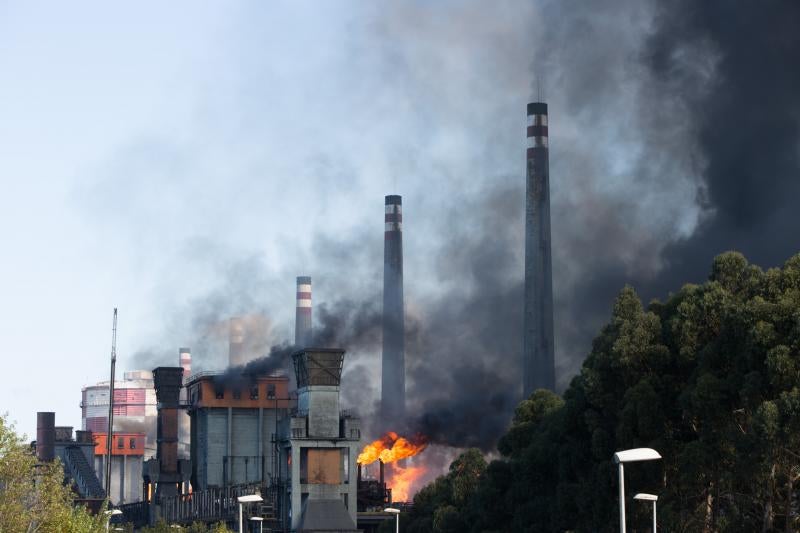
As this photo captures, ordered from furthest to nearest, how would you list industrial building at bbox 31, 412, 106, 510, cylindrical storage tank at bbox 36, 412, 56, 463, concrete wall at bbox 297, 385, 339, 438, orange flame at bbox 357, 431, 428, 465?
cylindrical storage tank at bbox 36, 412, 56, 463 < industrial building at bbox 31, 412, 106, 510 < orange flame at bbox 357, 431, 428, 465 < concrete wall at bbox 297, 385, 339, 438

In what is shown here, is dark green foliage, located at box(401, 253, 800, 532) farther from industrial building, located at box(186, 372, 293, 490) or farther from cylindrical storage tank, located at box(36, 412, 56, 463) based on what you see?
cylindrical storage tank, located at box(36, 412, 56, 463)

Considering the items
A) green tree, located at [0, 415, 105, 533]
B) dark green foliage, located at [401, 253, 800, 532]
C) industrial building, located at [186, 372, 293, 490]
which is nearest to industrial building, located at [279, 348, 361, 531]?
industrial building, located at [186, 372, 293, 490]

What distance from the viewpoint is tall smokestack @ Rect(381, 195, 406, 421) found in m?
138

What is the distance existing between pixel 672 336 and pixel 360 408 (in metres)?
91.9

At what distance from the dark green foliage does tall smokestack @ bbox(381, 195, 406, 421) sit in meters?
64.9

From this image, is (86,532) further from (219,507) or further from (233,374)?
(233,374)

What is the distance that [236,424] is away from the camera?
14262 cm

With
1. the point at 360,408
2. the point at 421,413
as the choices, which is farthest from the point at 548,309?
the point at 360,408

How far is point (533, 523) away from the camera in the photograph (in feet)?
243

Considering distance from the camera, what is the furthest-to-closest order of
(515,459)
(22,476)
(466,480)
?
(466,480)
(515,459)
(22,476)

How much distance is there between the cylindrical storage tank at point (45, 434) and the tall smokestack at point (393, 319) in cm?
3774

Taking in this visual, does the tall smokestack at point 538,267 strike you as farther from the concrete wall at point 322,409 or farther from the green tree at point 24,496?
the green tree at point 24,496

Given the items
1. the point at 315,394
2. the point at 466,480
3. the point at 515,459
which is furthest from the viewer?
the point at 315,394

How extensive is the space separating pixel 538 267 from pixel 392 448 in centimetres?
→ 2309
